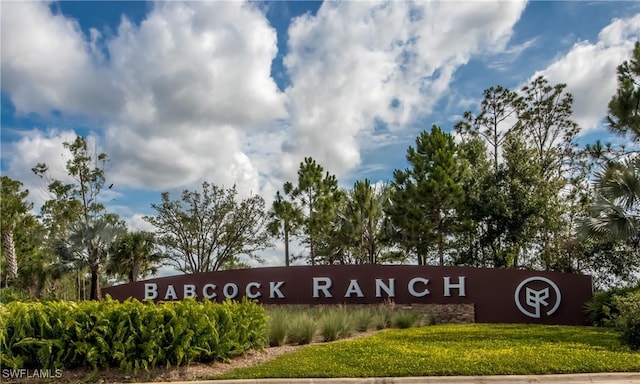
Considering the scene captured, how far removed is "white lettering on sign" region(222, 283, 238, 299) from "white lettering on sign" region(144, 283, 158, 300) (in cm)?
336

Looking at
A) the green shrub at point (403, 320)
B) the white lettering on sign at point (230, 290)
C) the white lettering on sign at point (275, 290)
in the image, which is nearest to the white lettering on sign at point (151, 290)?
the white lettering on sign at point (230, 290)

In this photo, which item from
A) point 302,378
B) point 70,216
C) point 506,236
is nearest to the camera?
point 302,378

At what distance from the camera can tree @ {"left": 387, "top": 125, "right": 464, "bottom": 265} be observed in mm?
28719

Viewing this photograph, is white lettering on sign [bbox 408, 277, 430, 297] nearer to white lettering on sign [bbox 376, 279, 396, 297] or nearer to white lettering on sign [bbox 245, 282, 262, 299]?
white lettering on sign [bbox 376, 279, 396, 297]

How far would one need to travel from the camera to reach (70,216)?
40188 millimetres

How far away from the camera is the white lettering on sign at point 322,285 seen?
20203 mm

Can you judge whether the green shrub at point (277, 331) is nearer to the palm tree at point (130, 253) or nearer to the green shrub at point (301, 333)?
the green shrub at point (301, 333)

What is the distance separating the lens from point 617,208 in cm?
1644

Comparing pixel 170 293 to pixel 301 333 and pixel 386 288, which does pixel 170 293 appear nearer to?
pixel 386 288

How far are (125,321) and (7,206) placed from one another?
112 ft

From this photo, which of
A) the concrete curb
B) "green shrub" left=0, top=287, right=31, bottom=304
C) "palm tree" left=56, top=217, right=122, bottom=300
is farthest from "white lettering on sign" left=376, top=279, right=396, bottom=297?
"palm tree" left=56, top=217, right=122, bottom=300

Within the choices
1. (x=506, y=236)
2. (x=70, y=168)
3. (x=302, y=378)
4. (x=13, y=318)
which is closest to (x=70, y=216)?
(x=70, y=168)

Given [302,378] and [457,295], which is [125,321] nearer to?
[302,378]

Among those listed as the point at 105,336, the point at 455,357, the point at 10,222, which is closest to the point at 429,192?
the point at 455,357
